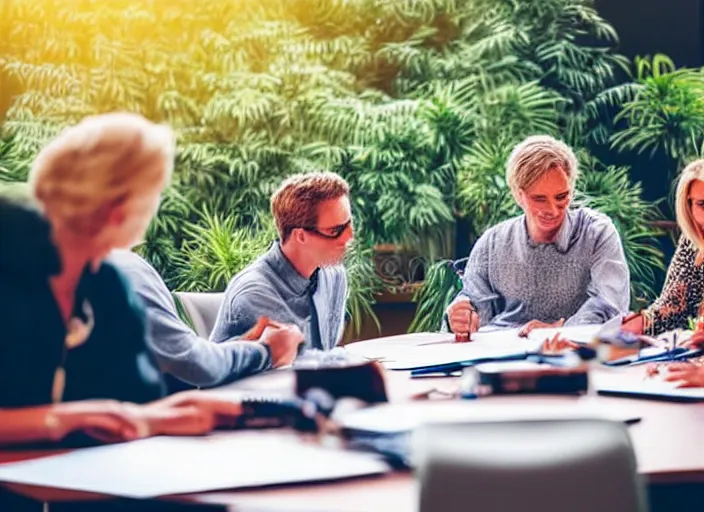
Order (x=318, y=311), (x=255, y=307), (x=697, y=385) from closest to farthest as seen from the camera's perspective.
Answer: (x=697, y=385) → (x=255, y=307) → (x=318, y=311)

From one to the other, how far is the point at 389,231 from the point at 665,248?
4.23 feet

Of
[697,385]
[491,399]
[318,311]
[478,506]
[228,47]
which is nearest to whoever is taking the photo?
[478,506]

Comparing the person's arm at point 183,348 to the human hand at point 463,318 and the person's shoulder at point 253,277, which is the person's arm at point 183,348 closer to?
the person's shoulder at point 253,277

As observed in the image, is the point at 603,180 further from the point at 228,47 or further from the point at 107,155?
the point at 107,155

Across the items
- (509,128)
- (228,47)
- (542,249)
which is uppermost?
(228,47)

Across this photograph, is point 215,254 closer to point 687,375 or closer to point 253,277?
point 253,277

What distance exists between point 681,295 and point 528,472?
6.18 ft

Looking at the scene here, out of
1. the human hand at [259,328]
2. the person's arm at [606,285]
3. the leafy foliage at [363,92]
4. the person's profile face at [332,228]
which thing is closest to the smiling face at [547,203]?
the person's arm at [606,285]

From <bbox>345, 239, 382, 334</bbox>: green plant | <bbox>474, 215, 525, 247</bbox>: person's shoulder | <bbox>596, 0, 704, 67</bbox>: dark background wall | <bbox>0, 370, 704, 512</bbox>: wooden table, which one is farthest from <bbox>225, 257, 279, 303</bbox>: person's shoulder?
<bbox>596, 0, 704, 67</bbox>: dark background wall

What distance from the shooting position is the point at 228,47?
4770mm

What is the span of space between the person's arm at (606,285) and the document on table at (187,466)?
1.40 metres

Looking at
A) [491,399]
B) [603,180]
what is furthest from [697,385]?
[603,180]

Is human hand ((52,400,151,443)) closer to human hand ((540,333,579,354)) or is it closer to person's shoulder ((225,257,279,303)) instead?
person's shoulder ((225,257,279,303))

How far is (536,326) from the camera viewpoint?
2568mm
